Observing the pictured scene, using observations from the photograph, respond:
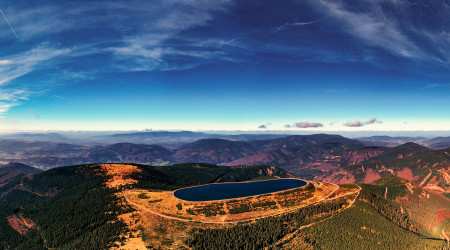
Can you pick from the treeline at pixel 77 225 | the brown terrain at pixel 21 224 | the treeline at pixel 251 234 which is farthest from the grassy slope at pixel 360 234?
the brown terrain at pixel 21 224

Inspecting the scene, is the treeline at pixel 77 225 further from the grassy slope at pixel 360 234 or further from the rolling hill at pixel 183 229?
the grassy slope at pixel 360 234

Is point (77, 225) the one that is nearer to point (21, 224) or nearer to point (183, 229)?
point (21, 224)

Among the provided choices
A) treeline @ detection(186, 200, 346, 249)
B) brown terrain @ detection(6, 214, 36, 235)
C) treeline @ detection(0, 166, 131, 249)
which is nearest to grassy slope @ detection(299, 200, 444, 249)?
treeline @ detection(186, 200, 346, 249)

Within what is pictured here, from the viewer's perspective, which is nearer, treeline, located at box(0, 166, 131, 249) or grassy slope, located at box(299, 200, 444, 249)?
treeline, located at box(0, 166, 131, 249)

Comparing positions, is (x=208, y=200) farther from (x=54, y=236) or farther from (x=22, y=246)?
(x=22, y=246)

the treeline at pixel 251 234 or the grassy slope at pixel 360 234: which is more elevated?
the treeline at pixel 251 234

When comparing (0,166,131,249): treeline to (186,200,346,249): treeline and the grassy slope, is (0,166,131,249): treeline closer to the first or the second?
(186,200,346,249): treeline

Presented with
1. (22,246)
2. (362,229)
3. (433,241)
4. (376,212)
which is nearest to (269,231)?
(362,229)

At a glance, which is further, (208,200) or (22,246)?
(208,200)
